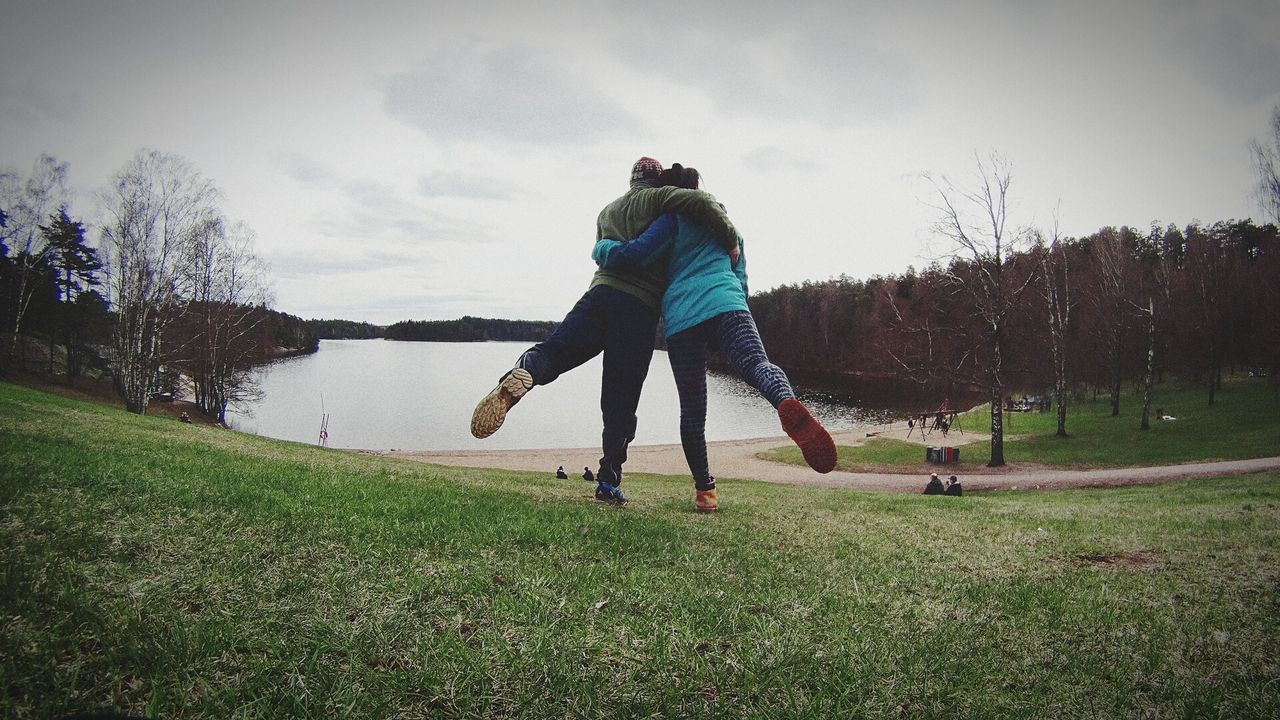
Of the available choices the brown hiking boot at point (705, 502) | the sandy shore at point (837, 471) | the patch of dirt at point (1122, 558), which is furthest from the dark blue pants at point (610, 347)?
the sandy shore at point (837, 471)

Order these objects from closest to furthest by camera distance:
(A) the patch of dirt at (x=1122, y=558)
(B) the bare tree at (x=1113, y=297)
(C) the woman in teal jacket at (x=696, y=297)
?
(A) the patch of dirt at (x=1122, y=558) → (C) the woman in teal jacket at (x=696, y=297) → (B) the bare tree at (x=1113, y=297)

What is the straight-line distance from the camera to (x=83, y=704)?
122cm

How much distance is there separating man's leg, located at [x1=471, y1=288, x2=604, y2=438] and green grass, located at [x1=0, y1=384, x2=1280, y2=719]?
63cm

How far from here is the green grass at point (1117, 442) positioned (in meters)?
18.9

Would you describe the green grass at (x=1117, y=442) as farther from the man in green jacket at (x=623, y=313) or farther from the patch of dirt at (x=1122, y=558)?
the man in green jacket at (x=623, y=313)

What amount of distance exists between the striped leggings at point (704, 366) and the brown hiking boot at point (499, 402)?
1.02 m

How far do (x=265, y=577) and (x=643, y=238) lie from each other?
279 cm

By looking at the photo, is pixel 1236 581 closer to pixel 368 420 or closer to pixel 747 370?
pixel 747 370

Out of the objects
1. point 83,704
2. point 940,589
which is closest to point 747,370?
point 940,589

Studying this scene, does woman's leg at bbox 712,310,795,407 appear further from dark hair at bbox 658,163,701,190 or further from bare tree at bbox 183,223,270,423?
bare tree at bbox 183,223,270,423

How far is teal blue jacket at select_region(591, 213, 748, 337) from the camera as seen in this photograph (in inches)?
151

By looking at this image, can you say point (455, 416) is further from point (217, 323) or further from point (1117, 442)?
point (1117, 442)

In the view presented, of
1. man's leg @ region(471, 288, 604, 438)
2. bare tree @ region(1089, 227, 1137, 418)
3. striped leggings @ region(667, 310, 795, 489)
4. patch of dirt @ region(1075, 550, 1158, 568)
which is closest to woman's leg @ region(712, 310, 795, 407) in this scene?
striped leggings @ region(667, 310, 795, 489)

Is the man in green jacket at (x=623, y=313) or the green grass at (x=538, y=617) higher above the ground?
the man in green jacket at (x=623, y=313)
